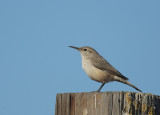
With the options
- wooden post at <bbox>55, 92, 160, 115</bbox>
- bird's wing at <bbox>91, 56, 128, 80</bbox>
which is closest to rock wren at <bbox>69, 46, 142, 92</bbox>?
bird's wing at <bbox>91, 56, 128, 80</bbox>

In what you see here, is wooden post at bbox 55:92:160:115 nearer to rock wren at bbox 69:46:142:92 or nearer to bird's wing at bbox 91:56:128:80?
rock wren at bbox 69:46:142:92

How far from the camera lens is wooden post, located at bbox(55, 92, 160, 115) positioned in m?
3.84

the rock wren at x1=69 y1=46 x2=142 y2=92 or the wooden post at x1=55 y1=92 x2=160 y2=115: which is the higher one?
the rock wren at x1=69 y1=46 x2=142 y2=92

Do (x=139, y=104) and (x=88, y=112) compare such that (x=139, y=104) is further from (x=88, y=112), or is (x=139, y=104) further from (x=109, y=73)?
(x=109, y=73)

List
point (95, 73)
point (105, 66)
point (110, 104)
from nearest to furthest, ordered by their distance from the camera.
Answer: point (110, 104) → point (95, 73) → point (105, 66)

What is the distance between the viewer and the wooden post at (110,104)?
12.6 feet

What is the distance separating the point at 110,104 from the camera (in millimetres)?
3871

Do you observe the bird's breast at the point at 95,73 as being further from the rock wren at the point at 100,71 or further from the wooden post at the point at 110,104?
the wooden post at the point at 110,104

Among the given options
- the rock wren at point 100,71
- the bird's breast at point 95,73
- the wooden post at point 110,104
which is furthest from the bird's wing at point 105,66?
the wooden post at point 110,104

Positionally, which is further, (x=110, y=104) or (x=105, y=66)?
(x=105, y=66)

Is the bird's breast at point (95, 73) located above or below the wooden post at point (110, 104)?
above

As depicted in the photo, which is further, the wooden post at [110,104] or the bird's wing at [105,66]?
the bird's wing at [105,66]

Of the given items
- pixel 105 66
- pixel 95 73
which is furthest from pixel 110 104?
pixel 105 66

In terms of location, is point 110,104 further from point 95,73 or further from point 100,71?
point 100,71
